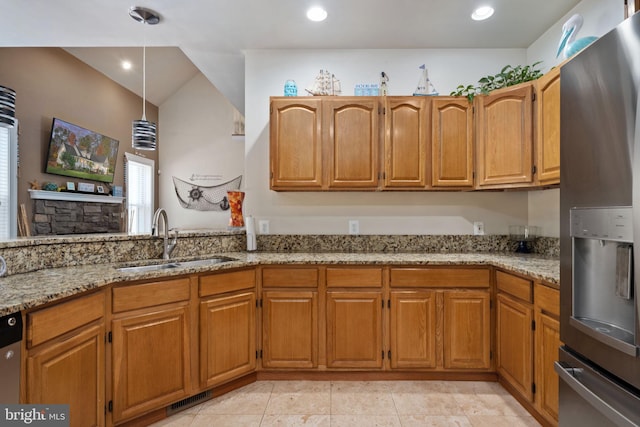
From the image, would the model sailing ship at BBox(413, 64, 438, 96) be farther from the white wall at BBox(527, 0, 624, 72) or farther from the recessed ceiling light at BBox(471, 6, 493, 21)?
the white wall at BBox(527, 0, 624, 72)

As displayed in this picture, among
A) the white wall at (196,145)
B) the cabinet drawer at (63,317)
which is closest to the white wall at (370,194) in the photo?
the cabinet drawer at (63,317)

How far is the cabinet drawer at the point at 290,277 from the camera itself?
7.65ft

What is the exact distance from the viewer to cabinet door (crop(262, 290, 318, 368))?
7.63 ft

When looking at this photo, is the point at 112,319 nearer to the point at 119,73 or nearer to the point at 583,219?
the point at 583,219

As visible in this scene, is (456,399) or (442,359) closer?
(456,399)

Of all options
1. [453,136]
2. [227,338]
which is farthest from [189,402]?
[453,136]

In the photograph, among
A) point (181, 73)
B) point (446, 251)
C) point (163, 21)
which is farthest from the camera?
point (181, 73)

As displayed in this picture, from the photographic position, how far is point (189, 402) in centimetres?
205

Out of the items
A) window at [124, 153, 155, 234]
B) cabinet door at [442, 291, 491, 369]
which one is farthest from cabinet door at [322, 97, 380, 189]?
window at [124, 153, 155, 234]

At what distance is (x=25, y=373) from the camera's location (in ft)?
3.96

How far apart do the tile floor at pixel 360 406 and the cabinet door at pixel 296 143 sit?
1.54 metres

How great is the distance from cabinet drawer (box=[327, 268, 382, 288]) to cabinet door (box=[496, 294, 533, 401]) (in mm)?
860

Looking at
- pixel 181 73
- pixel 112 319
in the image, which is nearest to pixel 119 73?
pixel 181 73

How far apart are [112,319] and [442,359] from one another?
2150 mm
